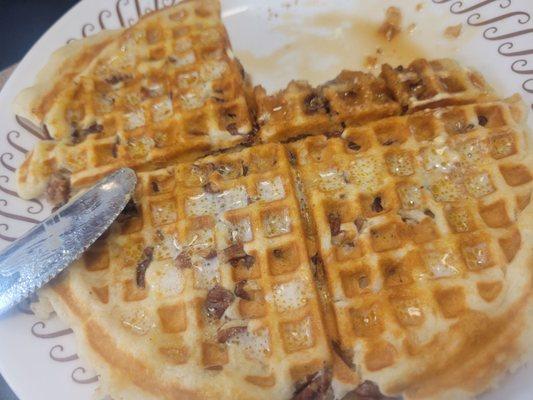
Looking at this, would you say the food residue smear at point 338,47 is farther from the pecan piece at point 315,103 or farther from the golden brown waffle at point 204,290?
the golden brown waffle at point 204,290

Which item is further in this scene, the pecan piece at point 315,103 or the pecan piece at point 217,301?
the pecan piece at point 315,103

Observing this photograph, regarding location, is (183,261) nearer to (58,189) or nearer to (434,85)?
(58,189)

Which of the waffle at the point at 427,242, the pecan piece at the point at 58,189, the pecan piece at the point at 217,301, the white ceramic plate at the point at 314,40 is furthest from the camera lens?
the white ceramic plate at the point at 314,40

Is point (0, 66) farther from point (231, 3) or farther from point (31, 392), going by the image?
point (31, 392)

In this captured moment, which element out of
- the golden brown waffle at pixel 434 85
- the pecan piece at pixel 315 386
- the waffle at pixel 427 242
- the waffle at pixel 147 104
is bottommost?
the pecan piece at pixel 315 386

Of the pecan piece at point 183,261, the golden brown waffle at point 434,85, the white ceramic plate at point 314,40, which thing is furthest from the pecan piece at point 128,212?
the golden brown waffle at point 434,85

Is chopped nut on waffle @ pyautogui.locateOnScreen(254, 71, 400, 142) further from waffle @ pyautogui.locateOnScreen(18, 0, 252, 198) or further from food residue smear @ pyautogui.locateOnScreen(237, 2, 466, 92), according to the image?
food residue smear @ pyautogui.locateOnScreen(237, 2, 466, 92)

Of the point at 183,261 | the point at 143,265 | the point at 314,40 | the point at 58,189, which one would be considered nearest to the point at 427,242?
the point at 183,261

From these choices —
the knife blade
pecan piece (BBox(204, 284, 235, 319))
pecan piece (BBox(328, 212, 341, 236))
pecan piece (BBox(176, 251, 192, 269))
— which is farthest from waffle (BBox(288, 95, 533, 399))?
the knife blade
